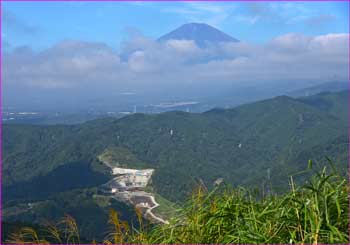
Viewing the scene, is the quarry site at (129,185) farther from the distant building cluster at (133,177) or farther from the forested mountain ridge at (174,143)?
the forested mountain ridge at (174,143)

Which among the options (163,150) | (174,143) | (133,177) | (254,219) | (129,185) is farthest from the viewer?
(174,143)

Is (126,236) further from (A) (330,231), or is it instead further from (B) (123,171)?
(B) (123,171)

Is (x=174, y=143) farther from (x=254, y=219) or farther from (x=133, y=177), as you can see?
(x=254, y=219)

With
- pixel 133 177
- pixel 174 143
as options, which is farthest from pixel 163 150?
pixel 133 177

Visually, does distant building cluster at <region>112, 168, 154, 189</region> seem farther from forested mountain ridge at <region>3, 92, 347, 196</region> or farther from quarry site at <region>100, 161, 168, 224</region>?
forested mountain ridge at <region>3, 92, 347, 196</region>

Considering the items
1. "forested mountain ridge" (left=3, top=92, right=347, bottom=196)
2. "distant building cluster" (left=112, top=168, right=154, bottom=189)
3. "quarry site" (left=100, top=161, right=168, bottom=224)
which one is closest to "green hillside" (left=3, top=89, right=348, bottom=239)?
"forested mountain ridge" (left=3, top=92, right=347, bottom=196)

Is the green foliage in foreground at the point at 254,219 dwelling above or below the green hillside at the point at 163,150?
above

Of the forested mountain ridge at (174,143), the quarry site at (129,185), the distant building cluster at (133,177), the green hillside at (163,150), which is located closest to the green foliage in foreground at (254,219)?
the quarry site at (129,185)

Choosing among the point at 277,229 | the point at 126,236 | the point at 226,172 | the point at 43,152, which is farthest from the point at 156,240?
the point at 43,152
